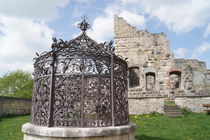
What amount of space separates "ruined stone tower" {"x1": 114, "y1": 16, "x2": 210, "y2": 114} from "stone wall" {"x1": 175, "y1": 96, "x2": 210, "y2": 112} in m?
0.23

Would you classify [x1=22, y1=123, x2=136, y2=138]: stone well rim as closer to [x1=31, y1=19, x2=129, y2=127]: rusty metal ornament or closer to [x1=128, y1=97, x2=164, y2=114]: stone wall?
[x1=31, y1=19, x2=129, y2=127]: rusty metal ornament

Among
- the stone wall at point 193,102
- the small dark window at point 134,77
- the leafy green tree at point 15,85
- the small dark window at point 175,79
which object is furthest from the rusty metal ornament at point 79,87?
the leafy green tree at point 15,85

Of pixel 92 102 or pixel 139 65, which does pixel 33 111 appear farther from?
pixel 139 65

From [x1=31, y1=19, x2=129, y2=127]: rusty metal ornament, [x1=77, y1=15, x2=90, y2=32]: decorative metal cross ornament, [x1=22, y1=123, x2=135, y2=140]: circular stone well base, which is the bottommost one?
[x1=22, y1=123, x2=135, y2=140]: circular stone well base

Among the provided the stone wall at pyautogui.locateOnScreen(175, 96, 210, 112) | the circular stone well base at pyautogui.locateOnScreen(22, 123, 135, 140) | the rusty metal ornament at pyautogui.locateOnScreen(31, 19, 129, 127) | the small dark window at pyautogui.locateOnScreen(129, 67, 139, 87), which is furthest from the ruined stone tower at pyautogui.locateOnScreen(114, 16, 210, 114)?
the circular stone well base at pyautogui.locateOnScreen(22, 123, 135, 140)

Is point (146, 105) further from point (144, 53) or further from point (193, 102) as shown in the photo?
point (144, 53)

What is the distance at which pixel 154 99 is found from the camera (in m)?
13.6

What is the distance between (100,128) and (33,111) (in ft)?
5.56

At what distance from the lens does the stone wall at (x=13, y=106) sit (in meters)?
12.4

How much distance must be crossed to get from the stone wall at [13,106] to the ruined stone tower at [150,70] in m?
7.97

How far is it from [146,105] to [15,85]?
804 inches

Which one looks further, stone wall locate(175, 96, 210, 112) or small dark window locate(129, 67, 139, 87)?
small dark window locate(129, 67, 139, 87)

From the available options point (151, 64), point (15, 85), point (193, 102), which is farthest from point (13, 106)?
point (15, 85)

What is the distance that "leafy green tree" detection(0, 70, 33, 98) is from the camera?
26.2 meters
